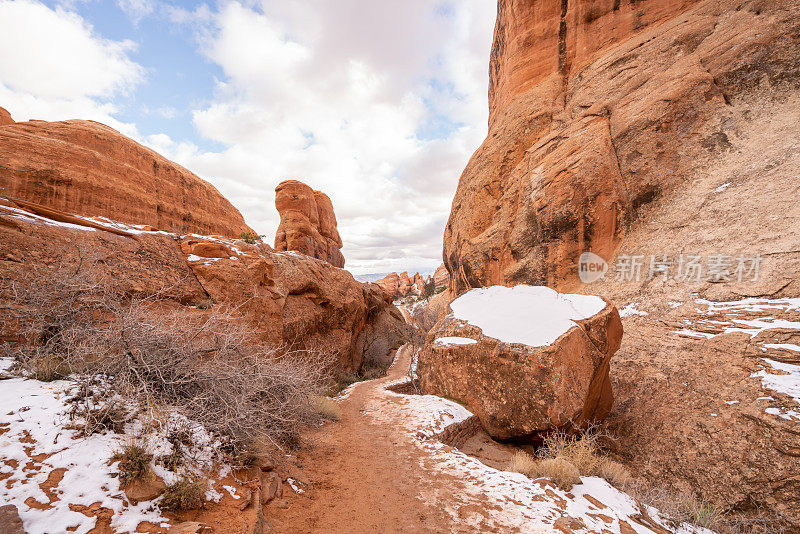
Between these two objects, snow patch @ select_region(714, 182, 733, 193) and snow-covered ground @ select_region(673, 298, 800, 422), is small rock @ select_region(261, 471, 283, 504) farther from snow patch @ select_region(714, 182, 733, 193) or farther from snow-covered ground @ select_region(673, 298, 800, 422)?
snow patch @ select_region(714, 182, 733, 193)

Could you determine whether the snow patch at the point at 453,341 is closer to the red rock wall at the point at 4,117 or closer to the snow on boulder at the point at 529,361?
the snow on boulder at the point at 529,361

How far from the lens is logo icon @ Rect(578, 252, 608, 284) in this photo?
426 inches

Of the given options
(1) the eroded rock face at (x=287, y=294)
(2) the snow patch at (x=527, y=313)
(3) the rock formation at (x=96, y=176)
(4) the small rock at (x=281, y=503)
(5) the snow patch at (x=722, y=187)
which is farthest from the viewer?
(3) the rock formation at (x=96, y=176)

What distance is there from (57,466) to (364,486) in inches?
123

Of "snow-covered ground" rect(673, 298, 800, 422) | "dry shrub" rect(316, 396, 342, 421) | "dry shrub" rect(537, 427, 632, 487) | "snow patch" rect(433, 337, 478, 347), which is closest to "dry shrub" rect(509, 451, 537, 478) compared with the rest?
"dry shrub" rect(537, 427, 632, 487)

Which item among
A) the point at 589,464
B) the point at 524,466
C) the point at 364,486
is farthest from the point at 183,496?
→ the point at 589,464

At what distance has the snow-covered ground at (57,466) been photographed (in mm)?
2084

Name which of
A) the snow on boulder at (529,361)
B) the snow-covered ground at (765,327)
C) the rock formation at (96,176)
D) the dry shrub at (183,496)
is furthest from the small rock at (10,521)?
the rock formation at (96,176)

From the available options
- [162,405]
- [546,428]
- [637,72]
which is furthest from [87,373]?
[637,72]

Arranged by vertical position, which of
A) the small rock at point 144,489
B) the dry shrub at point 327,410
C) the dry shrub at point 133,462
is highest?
the dry shrub at point 133,462

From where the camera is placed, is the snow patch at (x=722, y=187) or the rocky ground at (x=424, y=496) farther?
the snow patch at (x=722, y=187)

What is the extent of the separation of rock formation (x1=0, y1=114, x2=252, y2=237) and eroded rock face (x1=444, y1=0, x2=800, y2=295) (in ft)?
57.2

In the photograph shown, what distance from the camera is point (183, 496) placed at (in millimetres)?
2580

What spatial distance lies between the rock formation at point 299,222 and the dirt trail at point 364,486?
94.7 ft
